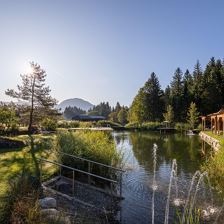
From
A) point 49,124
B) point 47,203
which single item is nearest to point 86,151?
point 47,203

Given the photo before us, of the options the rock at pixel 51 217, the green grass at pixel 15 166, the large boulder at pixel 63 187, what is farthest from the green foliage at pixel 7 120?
the rock at pixel 51 217

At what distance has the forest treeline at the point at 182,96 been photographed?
51812mm

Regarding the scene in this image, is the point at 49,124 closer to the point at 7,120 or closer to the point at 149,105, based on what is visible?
the point at 7,120

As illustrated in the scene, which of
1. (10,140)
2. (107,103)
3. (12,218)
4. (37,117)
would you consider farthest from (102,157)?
(107,103)

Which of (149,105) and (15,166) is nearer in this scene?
(15,166)

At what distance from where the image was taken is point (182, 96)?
53156 millimetres

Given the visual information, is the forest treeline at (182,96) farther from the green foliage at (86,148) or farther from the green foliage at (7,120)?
the green foliage at (86,148)

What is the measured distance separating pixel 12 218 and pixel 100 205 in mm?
2869

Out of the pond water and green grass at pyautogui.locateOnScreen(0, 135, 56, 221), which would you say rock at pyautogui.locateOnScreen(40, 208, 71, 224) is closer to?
green grass at pyautogui.locateOnScreen(0, 135, 56, 221)

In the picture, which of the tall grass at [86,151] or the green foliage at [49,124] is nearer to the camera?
the tall grass at [86,151]

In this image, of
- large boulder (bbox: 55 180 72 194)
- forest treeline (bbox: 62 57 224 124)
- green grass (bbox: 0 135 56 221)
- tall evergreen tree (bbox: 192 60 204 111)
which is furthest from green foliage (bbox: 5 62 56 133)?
tall evergreen tree (bbox: 192 60 204 111)

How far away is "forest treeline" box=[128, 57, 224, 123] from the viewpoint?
51.8m

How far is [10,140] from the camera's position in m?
15.4

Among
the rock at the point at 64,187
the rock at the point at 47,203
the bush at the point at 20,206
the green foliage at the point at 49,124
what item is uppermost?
the green foliage at the point at 49,124
